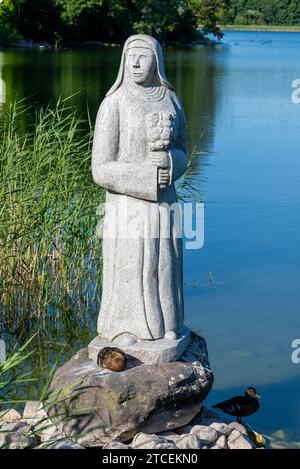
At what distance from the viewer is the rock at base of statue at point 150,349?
653cm

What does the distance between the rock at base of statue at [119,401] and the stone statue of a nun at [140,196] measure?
21cm

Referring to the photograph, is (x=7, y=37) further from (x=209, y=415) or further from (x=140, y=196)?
(x=140, y=196)

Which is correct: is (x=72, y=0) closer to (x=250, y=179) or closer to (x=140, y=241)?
(x=250, y=179)

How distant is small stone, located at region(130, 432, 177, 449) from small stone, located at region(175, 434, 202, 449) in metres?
0.09

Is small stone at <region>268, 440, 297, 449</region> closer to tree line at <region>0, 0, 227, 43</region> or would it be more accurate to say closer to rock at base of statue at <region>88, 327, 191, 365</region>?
rock at base of statue at <region>88, 327, 191, 365</region>

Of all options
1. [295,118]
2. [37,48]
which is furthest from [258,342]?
[37,48]

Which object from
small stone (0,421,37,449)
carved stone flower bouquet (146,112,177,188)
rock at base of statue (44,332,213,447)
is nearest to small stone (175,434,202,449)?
rock at base of statue (44,332,213,447)

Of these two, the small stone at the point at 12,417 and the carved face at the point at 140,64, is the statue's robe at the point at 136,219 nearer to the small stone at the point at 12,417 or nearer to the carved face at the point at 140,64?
the carved face at the point at 140,64

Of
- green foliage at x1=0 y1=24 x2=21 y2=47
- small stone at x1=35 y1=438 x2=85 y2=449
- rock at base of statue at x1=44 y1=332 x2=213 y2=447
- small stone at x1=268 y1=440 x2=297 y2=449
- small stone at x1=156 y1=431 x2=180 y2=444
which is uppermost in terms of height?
rock at base of statue at x1=44 y1=332 x2=213 y2=447

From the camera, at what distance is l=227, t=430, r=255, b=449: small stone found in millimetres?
6500

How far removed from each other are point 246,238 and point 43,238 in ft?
16.8

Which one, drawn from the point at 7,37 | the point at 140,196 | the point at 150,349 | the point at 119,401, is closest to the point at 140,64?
the point at 140,196

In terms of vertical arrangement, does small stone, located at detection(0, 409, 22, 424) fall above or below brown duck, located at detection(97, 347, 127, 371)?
below

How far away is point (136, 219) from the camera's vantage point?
6594 millimetres
